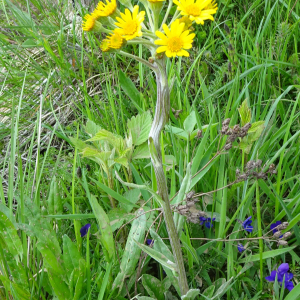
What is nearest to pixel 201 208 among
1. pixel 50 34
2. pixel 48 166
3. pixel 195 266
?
pixel 195 266

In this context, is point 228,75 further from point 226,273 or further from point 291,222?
point 226,273

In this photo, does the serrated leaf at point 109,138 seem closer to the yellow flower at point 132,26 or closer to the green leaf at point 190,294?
the yellow flower at point 132,26

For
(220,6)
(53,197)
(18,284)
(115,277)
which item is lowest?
(115,277)

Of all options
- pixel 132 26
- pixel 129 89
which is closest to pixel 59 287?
pixel 132 26

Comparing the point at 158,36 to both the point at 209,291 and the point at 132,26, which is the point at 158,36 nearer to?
the point at 132,26

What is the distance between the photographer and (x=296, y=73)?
208cm

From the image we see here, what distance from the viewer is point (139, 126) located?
157 centimetres

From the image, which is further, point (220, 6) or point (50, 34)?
point (50, 34)

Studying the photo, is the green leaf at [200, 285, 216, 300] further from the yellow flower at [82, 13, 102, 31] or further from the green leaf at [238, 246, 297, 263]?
the yellow flower at [82, 13, 102, 31]

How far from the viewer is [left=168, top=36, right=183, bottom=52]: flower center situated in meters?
0.85

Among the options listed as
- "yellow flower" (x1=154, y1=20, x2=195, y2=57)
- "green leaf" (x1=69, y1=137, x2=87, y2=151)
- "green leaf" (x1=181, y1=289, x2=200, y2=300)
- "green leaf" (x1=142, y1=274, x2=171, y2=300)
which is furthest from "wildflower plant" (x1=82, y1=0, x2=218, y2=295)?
"green leaf" (x1=69, y1=137, x2=87, y2=151)

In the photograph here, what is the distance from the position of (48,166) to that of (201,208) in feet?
3.40

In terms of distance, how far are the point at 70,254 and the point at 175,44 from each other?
0.88 meters

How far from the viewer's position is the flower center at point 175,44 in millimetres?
846
